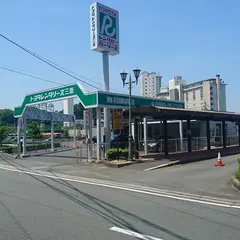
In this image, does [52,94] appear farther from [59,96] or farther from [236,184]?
[236,184]

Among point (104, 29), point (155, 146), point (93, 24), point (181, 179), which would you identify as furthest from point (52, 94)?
point (181, 179)

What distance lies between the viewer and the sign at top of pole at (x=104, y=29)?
23.5 metres

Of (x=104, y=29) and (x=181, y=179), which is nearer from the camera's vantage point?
(x=181, y=179)

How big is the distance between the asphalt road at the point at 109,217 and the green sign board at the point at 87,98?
11362 mm

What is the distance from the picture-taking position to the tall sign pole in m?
23.6

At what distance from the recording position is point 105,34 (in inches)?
956

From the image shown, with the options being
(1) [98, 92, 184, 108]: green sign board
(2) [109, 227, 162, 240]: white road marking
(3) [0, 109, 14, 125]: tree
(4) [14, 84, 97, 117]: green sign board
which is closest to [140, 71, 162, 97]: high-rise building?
(4) [14, 84, 97, 117]: green sign board

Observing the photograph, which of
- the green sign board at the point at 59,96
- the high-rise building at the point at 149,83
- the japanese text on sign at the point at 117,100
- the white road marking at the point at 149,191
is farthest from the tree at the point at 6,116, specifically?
the white road marking at the point at 149,191

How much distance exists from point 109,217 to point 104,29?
18.9 m

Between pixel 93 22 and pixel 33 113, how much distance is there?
15407 mm

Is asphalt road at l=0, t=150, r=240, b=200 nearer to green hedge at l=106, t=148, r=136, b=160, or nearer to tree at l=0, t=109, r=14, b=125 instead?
green hedge at l=106, t=148, r=136, b=160

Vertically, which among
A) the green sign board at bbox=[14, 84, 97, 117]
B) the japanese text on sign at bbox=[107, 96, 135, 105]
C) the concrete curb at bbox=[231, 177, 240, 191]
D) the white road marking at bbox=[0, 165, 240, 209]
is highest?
the green sign board at bbox=[14, 84, 97, 117]

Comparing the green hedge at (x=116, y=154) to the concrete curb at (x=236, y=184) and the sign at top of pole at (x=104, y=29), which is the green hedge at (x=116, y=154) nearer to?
the sign at top of pole at (x=104, y=29)

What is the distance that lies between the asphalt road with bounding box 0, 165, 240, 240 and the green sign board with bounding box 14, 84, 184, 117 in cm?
1136
